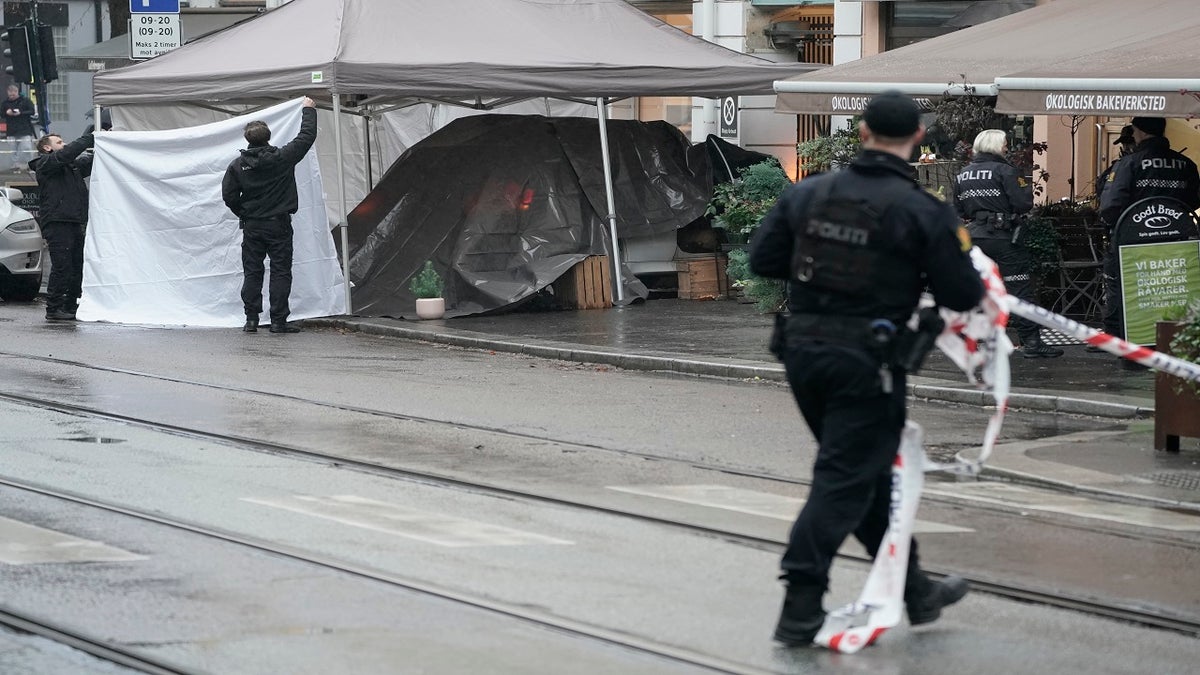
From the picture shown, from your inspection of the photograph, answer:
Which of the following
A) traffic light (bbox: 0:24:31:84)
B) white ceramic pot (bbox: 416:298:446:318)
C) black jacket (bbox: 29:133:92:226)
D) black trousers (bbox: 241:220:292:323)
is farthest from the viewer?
Result: traffic light (bbox: 0:24:31:84)

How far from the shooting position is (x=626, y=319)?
1839 centimetres

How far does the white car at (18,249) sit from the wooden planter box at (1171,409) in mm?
14660

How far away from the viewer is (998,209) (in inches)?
568

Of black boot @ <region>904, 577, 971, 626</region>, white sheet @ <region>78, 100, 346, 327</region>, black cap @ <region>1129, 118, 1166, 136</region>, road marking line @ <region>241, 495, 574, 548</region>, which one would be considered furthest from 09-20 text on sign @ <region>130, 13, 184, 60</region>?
black boot @ <region>904, 577, 971, 626</region>

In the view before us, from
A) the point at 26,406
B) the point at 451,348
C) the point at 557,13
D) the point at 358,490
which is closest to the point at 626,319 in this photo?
the point at 451,348

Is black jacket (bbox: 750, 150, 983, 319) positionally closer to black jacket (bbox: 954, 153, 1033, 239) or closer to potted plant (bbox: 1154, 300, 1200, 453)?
potted plant (bbox: 1154, 300, 1200, 453)

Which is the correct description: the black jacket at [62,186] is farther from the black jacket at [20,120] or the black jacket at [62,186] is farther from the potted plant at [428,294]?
the black jacket at [20,120]

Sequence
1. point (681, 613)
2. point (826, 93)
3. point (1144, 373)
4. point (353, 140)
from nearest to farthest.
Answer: point (681, 613) → point (1144, 373) → point (826, 93) → point (353, 140)

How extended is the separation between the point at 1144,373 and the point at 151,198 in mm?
10422

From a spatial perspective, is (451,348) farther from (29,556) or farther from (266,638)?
(266,638)

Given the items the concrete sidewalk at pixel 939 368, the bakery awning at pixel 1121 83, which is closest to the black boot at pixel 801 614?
the concrete sidewalk at pixel 939 368

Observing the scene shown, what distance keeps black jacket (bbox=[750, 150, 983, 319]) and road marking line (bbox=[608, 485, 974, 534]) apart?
7.99 feet

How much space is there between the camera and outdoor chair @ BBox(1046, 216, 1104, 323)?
1608 centimetres

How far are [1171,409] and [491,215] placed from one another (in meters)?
10.6
